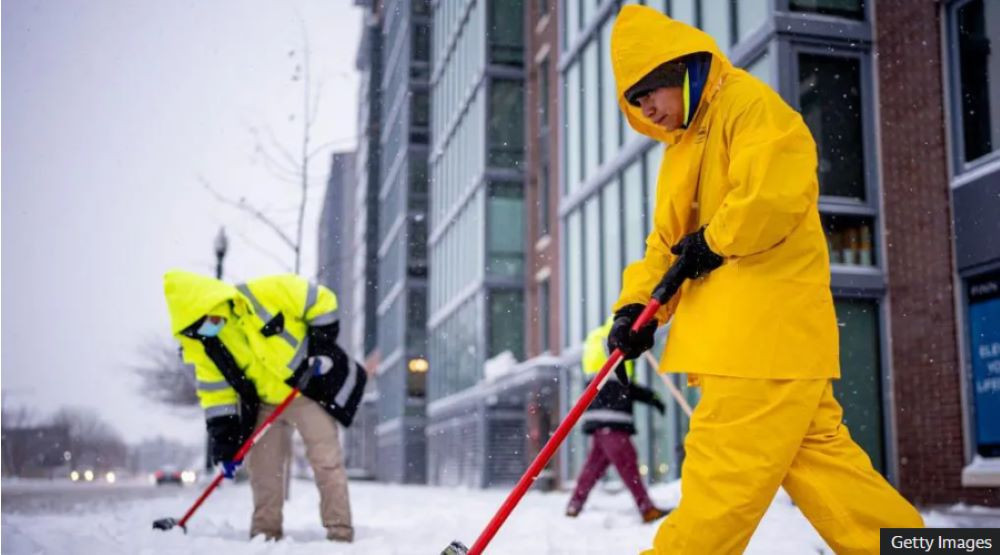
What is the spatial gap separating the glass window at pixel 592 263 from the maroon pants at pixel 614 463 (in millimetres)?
8615

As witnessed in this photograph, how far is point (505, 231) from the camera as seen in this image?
26891 mm

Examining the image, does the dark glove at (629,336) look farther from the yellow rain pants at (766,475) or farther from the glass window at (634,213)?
the glass window at (634,213)

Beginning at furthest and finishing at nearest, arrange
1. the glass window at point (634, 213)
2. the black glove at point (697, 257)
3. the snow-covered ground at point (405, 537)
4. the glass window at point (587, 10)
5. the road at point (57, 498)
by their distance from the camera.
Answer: the glass window at point (587, 10)
the glass window at point (634, 213)
the road at point (57, 498)
the snow-covered ground at point (405, 537)
the black glove at point (697, 257)

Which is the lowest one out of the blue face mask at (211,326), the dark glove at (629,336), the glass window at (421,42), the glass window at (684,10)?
the dark glove at (629,336)

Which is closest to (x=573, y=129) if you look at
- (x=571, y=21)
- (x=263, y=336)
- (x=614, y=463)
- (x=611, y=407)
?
(x=571, y=21)

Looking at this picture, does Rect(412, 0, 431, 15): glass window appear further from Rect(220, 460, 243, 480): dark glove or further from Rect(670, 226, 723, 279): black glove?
Rect(670, 226, 723, 279): black glove

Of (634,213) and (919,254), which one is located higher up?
(634,213)

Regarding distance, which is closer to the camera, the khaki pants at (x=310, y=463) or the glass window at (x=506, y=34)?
the khaki pants at (x=310, y=463)

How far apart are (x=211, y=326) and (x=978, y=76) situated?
730cm

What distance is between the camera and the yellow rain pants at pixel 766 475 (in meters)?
2.97

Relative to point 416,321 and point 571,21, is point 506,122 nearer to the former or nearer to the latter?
point 571,21

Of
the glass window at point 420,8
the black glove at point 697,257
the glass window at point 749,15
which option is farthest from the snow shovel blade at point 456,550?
the glass window at point 420,8

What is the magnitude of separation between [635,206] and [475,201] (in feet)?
41.2

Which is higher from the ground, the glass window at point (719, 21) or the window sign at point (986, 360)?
the glass window at point (719, 21)
